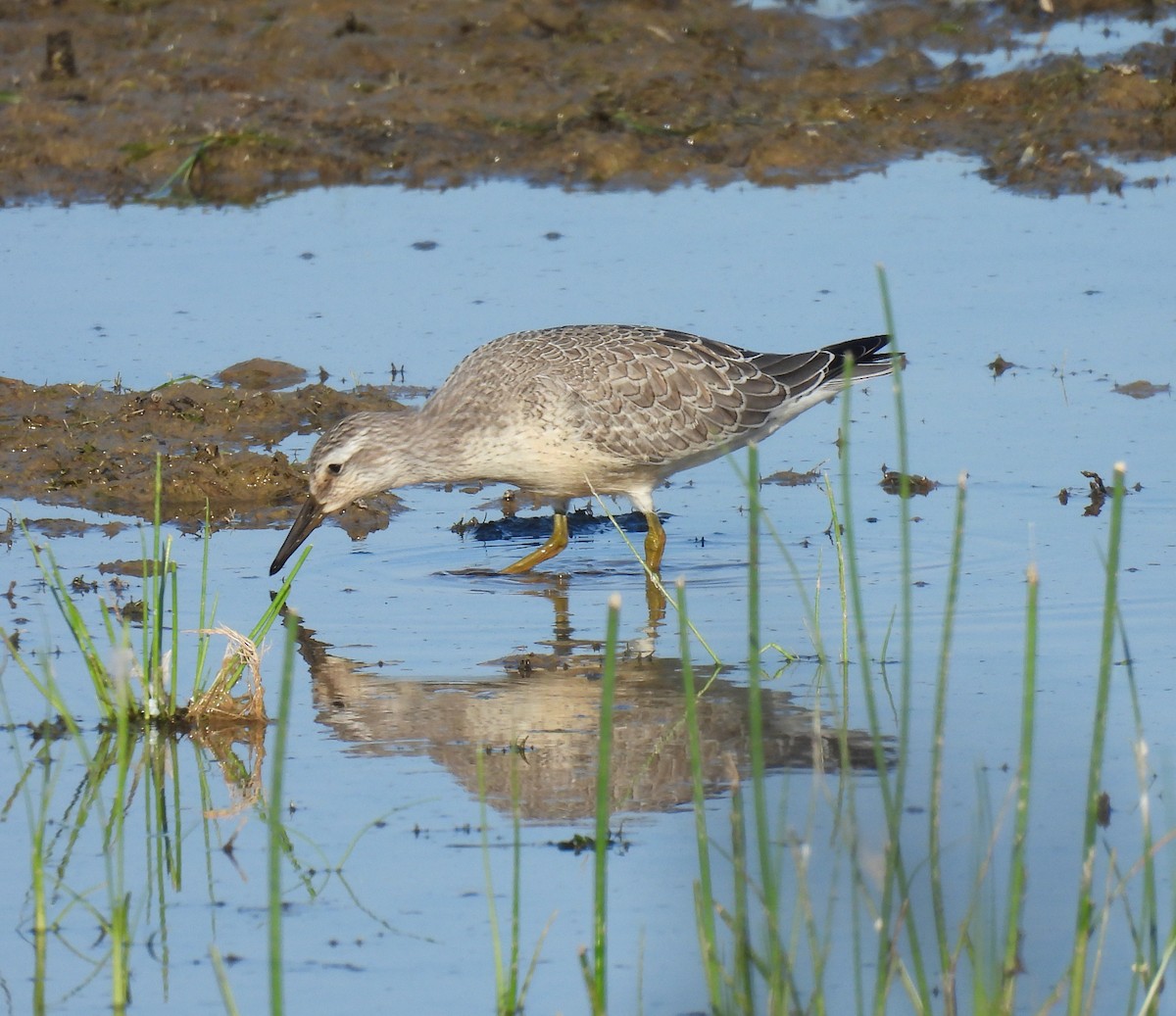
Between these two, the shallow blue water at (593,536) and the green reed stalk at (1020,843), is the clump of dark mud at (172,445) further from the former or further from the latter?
the green reed stalk at (1020,843)

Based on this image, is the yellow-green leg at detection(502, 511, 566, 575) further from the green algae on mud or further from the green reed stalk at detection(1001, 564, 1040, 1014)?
the green algae on mud

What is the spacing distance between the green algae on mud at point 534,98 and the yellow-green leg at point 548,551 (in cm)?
544

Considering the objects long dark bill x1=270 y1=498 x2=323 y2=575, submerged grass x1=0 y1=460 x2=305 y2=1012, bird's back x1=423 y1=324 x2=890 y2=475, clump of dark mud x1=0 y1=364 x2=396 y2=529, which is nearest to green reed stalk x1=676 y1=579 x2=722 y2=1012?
submerged grass x1=0 y1=460 x2=305 y2=1012

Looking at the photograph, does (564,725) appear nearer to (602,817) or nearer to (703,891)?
(703,891)

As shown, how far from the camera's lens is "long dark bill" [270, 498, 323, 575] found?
7.76m

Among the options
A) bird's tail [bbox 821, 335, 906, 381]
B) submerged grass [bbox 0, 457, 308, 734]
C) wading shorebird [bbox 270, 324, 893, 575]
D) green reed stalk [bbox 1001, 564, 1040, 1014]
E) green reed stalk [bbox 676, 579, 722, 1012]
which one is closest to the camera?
green reed stalk [bbox 1001, 564, 1040, 1014]

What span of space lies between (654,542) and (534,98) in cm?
712

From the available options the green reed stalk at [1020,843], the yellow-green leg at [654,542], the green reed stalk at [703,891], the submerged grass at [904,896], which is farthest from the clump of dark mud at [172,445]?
the green reed stalk at [1020,843]

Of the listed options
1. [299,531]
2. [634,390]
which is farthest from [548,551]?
[299,531]

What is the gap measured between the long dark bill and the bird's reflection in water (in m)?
0.61

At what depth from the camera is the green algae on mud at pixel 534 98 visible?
13625mm

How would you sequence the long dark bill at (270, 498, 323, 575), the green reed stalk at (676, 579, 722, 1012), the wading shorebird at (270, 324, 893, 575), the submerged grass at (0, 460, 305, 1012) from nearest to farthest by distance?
the green reed stalk at (676, 579, 722, 1012), the submerged grass at (0, 460, 305, 1012), the long dark bill at (270, 498, 323, 575), the wading shorebird at (270, 324, 893, 575)

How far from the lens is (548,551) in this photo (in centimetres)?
838

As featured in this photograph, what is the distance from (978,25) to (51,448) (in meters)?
10.4
